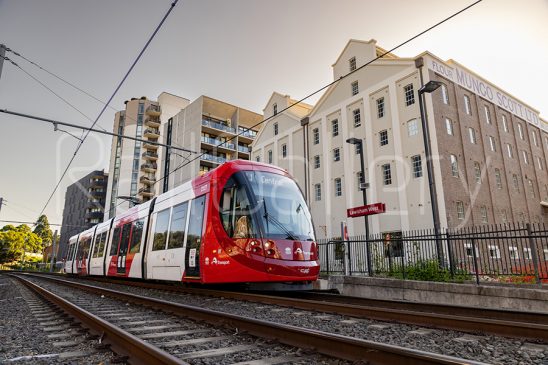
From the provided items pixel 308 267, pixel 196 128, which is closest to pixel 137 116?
pixel 196 128

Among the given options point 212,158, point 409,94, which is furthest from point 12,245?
point 409,94

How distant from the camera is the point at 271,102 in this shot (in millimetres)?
37531

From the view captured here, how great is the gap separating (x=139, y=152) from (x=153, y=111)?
349 inches

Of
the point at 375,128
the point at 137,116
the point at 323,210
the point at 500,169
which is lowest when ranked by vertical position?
the point at 323,210

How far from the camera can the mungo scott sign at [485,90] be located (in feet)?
83.8

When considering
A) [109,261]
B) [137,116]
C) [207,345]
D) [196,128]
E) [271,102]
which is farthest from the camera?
[137,116]

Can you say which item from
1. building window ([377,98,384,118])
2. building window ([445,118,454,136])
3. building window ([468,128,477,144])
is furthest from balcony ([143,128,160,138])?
building window ([468,128,477,144])

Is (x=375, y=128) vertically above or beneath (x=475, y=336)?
above

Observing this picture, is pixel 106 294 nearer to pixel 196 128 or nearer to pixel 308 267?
pixel 308 267

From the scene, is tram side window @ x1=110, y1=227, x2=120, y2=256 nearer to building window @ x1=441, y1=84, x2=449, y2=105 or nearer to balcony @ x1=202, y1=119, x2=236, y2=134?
building window @ x1=441, y1=84, x2=449, y2=105

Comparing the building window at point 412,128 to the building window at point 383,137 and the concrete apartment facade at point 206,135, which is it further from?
the concrete apartment facade at point 206,135

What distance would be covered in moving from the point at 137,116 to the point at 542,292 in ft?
227

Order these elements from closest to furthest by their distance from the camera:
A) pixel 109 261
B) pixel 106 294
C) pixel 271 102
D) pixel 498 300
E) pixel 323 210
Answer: pixel 498 300
pixel 106 294
pixel 109 261
pixel 323 210
pixel 271 102

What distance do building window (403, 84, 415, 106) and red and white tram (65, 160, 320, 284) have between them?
16.6m
